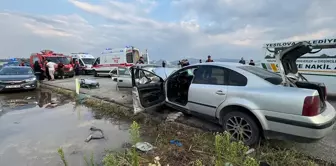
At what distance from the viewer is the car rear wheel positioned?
3.67 metres

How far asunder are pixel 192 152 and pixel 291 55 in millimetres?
2685

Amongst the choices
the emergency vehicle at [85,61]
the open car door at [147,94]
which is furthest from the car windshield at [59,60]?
the open car door at [147,94]

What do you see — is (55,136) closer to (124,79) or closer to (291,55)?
(124,79)

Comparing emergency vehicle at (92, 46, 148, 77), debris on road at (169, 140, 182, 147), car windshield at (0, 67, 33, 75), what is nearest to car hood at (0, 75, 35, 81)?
car windshield at (0, 67, 33, 75)

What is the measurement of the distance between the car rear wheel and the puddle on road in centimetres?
218

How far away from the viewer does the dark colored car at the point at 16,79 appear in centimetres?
1015

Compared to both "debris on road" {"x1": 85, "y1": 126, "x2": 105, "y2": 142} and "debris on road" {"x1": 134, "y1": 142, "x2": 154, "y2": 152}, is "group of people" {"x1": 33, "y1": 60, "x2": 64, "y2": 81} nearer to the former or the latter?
"debris on road" {"x1": 85, "y1": 126, "x2": 105, "y2": 142}

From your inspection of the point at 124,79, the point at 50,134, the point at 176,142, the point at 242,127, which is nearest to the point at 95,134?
the point at 50,134

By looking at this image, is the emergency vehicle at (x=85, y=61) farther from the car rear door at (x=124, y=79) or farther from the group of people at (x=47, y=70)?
the car rear door at (x=124, y=79)

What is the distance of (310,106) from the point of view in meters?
3.11

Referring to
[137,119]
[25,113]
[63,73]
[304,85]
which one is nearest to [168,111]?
[137,119]

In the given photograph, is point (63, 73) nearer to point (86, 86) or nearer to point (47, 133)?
point (86, 86)

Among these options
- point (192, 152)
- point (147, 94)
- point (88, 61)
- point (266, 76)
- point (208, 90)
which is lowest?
point (192, 152)

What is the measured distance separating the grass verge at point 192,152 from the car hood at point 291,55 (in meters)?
1.50
